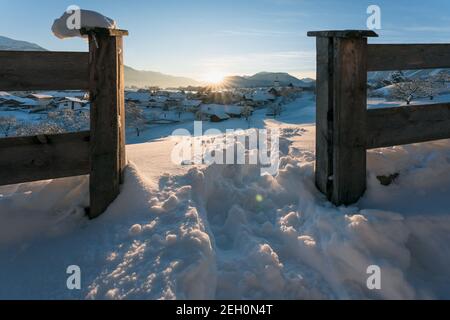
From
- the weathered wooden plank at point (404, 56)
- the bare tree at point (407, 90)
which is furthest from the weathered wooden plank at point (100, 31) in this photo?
the bare tree at point (407, 90)

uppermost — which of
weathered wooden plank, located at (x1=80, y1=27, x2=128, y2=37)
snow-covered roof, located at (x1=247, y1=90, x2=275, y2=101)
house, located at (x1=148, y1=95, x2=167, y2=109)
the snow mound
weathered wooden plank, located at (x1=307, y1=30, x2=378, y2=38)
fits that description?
snow-covered roof, located at (x1=247, y1=90, x2=275, y2=101)

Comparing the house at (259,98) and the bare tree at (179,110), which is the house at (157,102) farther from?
the house at (259,98)

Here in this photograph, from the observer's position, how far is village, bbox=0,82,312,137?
1416 inches

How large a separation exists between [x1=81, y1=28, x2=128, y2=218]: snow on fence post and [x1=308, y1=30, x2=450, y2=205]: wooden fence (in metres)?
2.12

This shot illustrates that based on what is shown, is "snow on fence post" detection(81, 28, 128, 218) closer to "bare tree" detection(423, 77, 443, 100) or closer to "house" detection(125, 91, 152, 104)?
"bare tree" detection(423, 77, 443, 100)

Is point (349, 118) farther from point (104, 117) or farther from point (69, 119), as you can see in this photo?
point (69, 119)

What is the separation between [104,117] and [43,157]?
63cm

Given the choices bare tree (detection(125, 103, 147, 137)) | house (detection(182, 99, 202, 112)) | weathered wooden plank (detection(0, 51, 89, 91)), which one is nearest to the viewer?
weathered wooden plank (detection(0, 51, 89, 91))

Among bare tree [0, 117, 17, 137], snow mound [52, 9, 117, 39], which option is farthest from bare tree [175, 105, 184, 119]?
snow mound [52, 9, 117, 39]

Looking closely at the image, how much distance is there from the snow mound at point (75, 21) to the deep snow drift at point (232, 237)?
4.92ft

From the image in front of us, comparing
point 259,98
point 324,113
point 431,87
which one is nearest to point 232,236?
point 324,113

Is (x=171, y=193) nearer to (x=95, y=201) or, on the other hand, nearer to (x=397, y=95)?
(x=95, y=201)

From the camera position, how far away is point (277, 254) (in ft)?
9.52

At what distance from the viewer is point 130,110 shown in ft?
165
